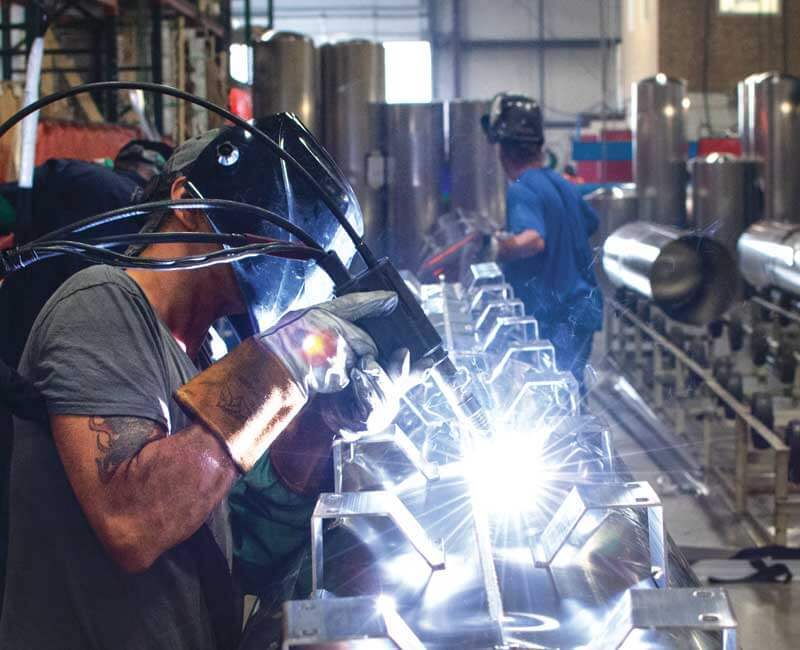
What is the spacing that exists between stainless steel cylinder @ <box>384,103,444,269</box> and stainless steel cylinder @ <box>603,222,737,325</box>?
33.2 inches

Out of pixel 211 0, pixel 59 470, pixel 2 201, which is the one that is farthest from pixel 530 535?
pixel 211 0

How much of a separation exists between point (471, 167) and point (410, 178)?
10.1 inches

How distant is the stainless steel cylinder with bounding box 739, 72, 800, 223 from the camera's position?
5.29 metres

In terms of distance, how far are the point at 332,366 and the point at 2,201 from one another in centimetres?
143

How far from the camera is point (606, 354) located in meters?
6.65

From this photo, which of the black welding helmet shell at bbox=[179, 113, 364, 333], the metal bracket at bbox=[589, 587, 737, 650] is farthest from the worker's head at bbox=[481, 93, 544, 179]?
the metal bracket at bbox=[589, 587, 737, 650]

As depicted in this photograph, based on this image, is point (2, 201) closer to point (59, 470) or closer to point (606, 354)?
point (59, 470)

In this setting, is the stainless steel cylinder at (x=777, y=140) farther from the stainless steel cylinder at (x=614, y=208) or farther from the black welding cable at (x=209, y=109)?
the black welding cable at (x=209, y=109)

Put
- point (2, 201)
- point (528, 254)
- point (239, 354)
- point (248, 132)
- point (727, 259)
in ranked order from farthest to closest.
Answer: point (727, 259) < point (528, 254) < point (2, 201) < point (248, 132) < point (239, 354)

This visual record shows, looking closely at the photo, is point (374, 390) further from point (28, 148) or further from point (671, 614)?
point (28, 148)

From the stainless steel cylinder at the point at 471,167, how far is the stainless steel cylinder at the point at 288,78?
55cm

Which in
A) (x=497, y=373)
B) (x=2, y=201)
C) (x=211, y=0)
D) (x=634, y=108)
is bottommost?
(x=497, y=373)

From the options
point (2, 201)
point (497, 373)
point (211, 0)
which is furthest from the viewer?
point (211, 0)

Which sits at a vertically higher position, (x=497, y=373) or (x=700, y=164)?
(x=700, y=164)
